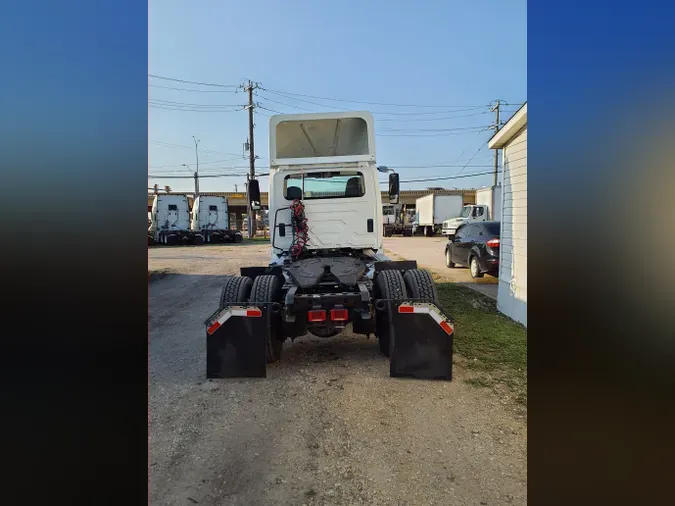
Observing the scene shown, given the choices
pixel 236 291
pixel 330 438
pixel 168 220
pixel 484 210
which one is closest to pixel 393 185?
pixel 236 291

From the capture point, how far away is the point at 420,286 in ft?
Result: 15.3

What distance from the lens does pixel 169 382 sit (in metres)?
4.32

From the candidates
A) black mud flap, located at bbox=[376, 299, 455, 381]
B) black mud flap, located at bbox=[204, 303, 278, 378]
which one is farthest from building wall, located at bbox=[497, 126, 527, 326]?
black mud flap, located at bbox=[204, 303, 278, 378]

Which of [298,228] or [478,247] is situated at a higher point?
[298,228]

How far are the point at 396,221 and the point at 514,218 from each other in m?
34.8

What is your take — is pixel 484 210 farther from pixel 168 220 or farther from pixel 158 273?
pixel 158 273

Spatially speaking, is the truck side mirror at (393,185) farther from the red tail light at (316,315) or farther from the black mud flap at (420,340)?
the red tail light at (316,315)

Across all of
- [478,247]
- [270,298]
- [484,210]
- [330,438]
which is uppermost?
[484,210]

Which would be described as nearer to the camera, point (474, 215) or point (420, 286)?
point (420, 286)
